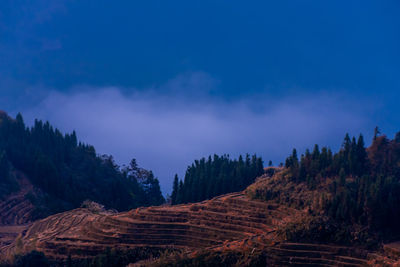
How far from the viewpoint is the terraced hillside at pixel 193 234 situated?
23.9 m

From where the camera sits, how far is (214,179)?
46000 millimetres

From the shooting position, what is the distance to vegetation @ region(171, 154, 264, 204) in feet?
147

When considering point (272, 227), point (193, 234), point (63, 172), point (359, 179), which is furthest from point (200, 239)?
point (63, 172)

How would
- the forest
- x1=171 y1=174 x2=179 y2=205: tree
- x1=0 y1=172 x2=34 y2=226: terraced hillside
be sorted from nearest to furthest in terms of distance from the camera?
the forest, x1=0 y1=172 x2=34 y2=226: terraced hillside, x1=171 y1=174 x2=179 y2=205: tree

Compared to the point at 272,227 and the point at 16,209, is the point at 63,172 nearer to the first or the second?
the point at 16,209

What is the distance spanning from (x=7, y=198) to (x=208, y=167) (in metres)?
22.0

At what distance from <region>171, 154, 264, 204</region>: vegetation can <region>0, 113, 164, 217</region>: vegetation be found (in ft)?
26.9

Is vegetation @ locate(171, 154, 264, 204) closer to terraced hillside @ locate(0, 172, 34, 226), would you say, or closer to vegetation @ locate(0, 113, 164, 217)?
vegetation @ locate(0, 113, 164, 217)

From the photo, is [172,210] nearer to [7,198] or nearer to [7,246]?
[7,246]

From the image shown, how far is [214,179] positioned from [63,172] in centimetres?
2170

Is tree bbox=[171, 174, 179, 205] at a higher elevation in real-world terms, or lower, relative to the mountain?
higher

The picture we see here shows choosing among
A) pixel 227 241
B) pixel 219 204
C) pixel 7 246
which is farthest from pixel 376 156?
pixel 7 246

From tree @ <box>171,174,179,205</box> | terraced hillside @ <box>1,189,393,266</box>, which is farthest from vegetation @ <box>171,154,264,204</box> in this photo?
terraced hillside @ <box>1,189,393,266</box>

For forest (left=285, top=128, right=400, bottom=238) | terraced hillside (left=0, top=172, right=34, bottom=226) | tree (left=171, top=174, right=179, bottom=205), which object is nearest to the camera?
forest (left=285, top=128, right=400, bottom=238)
